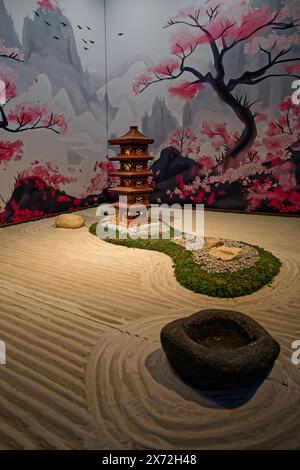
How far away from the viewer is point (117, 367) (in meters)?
2.90

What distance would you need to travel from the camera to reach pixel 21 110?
8211mm

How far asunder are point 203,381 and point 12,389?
146cm

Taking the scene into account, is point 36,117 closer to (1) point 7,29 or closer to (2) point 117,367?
(1) point 7,29

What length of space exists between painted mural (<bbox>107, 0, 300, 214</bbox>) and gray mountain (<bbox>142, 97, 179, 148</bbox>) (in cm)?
3

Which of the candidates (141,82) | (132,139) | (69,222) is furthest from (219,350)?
(141,82)

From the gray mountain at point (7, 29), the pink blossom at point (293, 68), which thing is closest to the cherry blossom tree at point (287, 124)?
the pink blossom at point (293, 68)

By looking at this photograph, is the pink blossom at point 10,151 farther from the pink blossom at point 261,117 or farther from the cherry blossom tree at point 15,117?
the pink blossom at point 261,117

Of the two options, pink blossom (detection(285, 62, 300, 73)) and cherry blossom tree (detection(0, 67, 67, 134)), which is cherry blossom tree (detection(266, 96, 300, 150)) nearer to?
pink blossom (detection(285, 62, 300, 73))

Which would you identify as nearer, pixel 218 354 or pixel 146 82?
pixel 218 354

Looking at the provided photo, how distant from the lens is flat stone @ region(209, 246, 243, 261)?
512 centimetres

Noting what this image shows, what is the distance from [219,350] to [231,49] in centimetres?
893

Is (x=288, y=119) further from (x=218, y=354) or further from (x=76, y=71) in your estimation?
(x=218, y=354)

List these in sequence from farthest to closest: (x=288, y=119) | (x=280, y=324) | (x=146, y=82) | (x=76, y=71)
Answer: (x=146, y=82), (x=76, y=71), (x=288, y=119), (x=280, y=324)
